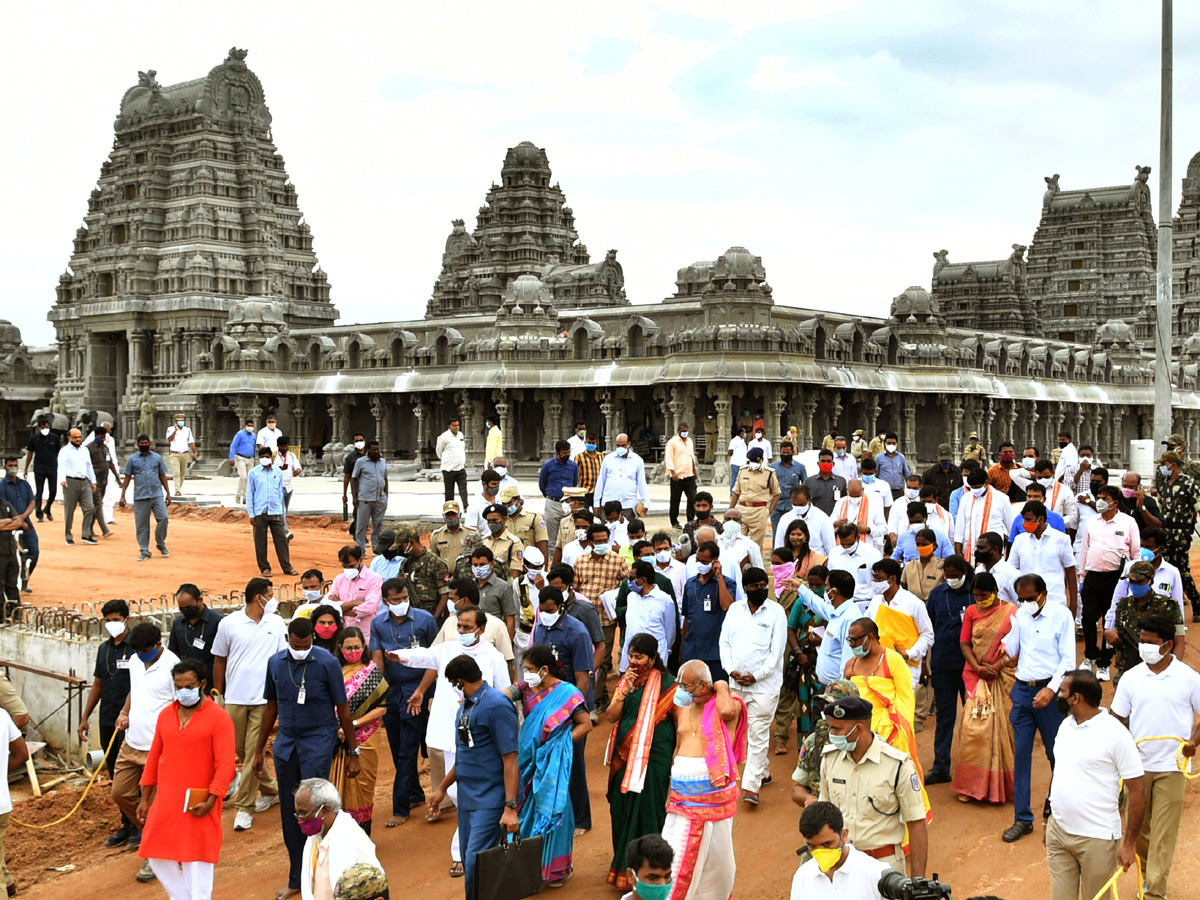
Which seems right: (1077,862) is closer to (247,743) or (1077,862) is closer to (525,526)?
(247,743)

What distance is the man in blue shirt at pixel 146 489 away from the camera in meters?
17.7

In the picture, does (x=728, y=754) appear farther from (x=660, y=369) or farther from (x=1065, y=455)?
(x=660, y=369)

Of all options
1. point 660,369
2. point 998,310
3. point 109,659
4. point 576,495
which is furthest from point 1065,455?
point 998,310

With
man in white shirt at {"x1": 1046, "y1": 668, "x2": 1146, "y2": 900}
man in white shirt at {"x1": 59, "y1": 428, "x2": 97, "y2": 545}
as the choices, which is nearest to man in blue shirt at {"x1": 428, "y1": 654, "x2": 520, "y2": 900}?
man in white shirt at {"x1": 1046, "y1": 668, "x2": 1146, "y2": 900}

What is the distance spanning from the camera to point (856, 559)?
10.5 metres

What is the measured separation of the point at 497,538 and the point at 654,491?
742 inches

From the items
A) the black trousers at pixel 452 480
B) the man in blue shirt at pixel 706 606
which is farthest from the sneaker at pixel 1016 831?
the black trousers at pixel 452 480

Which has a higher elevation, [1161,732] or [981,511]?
[981,511]

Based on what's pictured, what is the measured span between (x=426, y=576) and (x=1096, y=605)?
22.3 ft

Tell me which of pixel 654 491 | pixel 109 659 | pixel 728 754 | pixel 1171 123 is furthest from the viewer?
pixel 654 491

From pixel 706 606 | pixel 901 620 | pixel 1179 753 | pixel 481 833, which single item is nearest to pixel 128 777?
pixel 481 833

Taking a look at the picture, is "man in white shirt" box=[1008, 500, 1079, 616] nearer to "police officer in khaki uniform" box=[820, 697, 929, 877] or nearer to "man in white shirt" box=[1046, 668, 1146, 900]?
"man in white shirt" box=[1046, 668, 1146, 900]

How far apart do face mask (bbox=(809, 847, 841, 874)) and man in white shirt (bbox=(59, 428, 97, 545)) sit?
1547 centimetres

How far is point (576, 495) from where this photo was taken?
1656 cm
